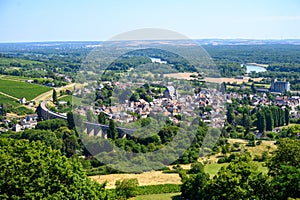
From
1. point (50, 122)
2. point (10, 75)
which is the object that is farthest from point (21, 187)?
point (10, 75)

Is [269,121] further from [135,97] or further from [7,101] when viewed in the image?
→ [7,101]

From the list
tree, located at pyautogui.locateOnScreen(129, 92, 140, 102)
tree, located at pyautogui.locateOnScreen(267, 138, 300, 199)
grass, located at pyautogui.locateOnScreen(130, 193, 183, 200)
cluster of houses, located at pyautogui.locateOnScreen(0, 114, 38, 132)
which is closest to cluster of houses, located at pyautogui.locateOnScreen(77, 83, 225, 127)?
tree, located at pyautogui.locateOnScreen(129, 92, 140, 102)

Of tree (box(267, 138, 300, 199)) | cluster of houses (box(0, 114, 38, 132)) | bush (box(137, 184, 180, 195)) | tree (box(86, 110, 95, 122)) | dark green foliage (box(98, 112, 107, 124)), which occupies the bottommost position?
cluster of houses (box(0, 114, 38, 132))

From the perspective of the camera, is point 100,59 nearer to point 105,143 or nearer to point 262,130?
point 105,143

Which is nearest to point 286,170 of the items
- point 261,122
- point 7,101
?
point 261,122

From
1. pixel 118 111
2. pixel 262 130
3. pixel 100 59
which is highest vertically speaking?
pixel 100 59

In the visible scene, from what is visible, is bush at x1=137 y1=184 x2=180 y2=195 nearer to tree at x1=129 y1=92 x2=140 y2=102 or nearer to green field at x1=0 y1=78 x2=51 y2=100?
tree at x1=129 y1=92 x2=140 y2=102

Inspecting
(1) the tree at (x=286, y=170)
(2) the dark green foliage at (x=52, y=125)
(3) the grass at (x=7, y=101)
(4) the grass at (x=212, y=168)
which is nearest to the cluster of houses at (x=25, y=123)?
(2) the dark green foliage at (x=52, y=125)
